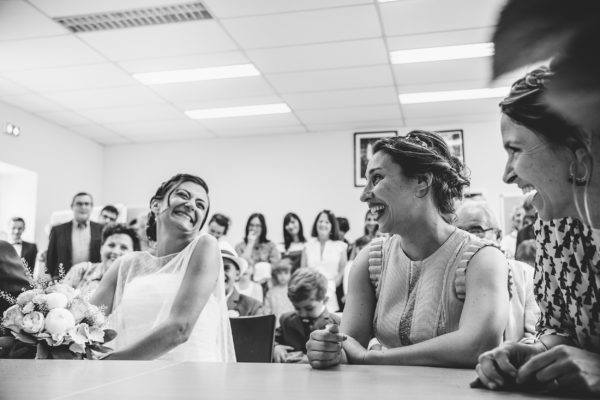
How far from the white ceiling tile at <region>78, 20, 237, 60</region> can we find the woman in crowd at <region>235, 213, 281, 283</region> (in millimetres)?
1853

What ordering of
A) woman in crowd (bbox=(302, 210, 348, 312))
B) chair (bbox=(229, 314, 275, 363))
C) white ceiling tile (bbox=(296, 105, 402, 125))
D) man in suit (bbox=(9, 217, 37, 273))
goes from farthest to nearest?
white ceiling tile (bbox=(296, 105, 402, 125)), man in suit (bbox=(9, 217, 37, 273)), woman in crowd (bbox=(302, 210, 348, 312)), chair (bbox=(229, 314, 275, 363))

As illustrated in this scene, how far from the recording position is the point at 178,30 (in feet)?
15.3

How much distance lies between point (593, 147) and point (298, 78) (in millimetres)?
5255

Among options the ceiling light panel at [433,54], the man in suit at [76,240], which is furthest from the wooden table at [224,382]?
the man in suit at [76,240]

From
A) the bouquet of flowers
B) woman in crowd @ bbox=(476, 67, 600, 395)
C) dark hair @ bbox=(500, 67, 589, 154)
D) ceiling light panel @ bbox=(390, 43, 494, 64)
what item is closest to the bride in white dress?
the bouquet of flowers

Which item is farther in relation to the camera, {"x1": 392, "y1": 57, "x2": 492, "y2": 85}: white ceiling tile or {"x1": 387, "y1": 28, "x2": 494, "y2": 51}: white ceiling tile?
{"x1": 392, "y1": 57, "x2": 492, "y2": 85}: white ceiling tile

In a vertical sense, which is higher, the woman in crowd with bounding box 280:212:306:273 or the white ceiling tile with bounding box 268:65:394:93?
the white ceiling tile with bounding box 268:65:394:93

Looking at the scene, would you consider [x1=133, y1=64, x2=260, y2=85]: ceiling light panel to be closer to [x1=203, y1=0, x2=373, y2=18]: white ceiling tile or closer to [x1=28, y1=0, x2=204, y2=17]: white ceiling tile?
[x1=203, y1=0, x2=373, y2=18]: white ceiling tile

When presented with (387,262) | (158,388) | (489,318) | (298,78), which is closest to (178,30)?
(298,78)

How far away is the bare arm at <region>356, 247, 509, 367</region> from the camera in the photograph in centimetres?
125

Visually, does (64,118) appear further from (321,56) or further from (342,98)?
(321,56)

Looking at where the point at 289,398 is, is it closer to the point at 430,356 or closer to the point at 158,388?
the point at 158,388

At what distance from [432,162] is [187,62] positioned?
13.7 ft

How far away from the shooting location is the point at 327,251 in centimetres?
587
